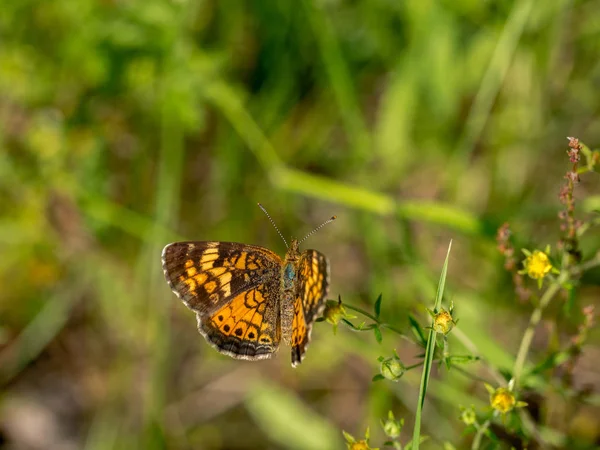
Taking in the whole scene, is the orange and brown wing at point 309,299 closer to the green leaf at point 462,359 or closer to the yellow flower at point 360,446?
the yellow flower at point 360,446

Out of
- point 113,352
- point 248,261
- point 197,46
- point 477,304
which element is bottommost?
point 113,352

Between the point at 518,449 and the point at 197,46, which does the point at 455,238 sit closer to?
the point at 518,449

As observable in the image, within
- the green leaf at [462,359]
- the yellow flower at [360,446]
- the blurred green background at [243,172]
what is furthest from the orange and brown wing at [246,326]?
the blurred green background at [243,172]

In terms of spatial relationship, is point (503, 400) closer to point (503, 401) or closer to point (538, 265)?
point (503, 401)

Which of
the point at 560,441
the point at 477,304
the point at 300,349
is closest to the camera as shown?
the point at 300,349

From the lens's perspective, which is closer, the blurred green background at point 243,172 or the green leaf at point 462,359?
the green leaf at point 462,359

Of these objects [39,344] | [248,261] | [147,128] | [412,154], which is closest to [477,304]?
[412,154]
